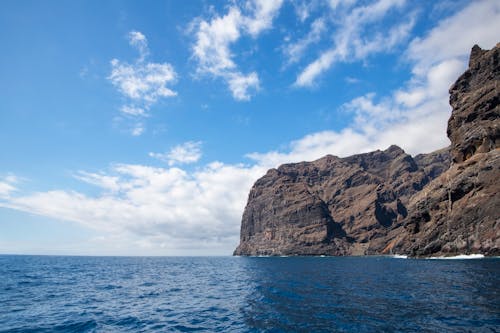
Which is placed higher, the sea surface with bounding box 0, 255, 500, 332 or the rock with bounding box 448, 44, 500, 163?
the rock with bounding box 448, 44, 500, 163

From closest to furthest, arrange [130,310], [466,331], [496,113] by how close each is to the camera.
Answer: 1. [466,331]
2. [130,310]
3. [496,113]

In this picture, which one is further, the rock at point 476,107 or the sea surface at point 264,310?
the rock at point 476,107

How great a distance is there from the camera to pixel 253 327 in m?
22.2

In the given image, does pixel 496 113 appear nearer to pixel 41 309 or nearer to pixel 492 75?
pixel 492 75

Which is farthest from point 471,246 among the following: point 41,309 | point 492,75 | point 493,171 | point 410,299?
point 41,309

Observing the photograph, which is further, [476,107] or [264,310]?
[476,107]

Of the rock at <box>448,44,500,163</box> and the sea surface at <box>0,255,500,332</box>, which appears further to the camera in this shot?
the rock at <box>448,44,500,163</box>

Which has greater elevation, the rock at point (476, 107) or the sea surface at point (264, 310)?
the rock at point (476, 107)

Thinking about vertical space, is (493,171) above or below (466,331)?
above

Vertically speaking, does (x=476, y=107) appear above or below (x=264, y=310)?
above

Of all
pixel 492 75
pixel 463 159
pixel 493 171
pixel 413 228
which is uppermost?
pixel 492 75

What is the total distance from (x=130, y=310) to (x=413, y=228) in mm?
132341

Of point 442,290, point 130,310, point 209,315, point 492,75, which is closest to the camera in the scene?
point 209,315

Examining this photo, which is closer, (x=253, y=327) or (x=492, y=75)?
(x=253, y=327)
